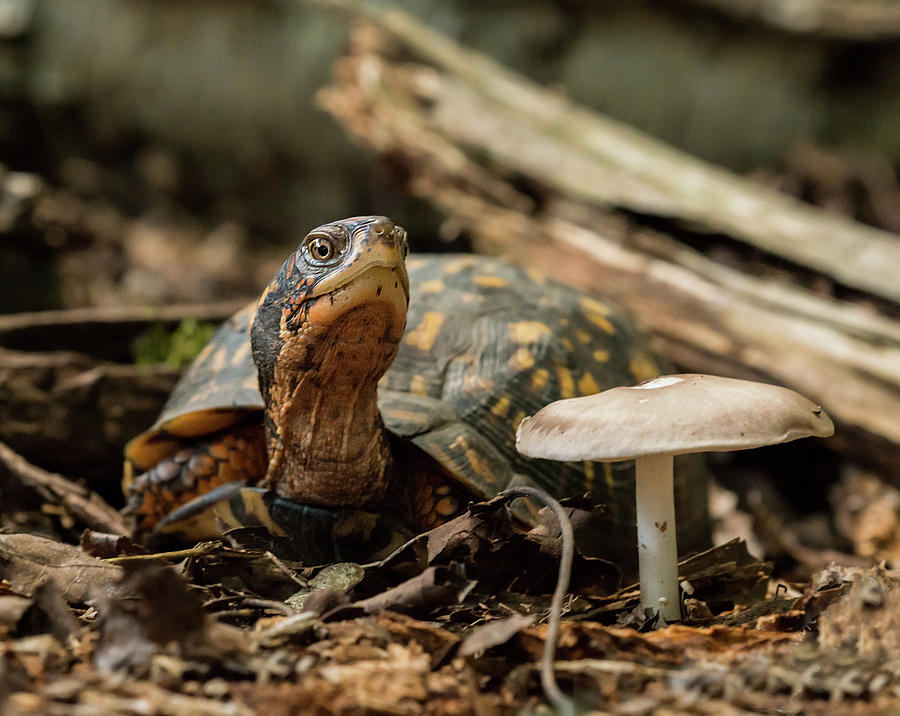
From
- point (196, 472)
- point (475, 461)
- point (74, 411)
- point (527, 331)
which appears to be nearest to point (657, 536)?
point (475, 461)

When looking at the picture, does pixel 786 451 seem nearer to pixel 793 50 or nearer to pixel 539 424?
pixel 539 424

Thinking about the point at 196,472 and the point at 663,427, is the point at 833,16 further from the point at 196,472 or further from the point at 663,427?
the point at 663,427

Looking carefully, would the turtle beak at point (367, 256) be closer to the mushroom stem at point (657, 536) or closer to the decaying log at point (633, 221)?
the mushroom stem at point (657, 536)

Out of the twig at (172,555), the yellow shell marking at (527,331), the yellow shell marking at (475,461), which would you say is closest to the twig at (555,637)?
the yellow shell marking at (475,461)

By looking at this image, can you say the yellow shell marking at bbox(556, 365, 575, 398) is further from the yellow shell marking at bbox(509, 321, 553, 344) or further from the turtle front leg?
the turtle front leg

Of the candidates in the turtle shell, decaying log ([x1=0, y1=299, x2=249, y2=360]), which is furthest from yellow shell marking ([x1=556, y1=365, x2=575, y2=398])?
decaying log ([x1=0, y1=299, x2=249, y2=360])

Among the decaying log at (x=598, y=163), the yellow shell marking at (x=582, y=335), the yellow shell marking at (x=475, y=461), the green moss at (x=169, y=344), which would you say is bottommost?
the green moss at (x=169, y=344)
